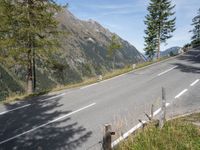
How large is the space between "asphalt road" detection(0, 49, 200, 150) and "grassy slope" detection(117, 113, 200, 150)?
628 mm

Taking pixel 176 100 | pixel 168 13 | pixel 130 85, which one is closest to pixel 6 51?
pixel 130 85

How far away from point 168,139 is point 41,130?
471 centimetres

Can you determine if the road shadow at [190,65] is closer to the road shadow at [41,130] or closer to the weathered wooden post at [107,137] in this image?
the road shadow at [41,130]

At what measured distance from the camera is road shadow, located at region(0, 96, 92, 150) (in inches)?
365

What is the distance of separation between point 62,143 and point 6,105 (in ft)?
23.9

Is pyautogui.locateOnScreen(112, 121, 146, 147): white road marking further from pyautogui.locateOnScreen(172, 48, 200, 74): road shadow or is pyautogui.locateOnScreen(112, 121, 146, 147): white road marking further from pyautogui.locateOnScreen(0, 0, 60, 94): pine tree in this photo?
pyautogui.locateOnScreen(172, 48, 200, 74): road shadow

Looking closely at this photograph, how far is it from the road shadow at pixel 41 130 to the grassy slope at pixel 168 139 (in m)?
1.89

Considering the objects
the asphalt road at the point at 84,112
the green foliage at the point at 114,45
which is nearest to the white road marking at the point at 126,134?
the asphalt road at the point at 84,112

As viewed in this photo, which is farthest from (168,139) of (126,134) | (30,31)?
(30,31)

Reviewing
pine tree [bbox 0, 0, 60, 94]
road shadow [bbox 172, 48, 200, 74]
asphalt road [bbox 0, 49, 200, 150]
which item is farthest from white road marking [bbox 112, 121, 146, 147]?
road shadow [bbox 172, 48, 200, 74]

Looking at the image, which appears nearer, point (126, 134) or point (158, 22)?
point (126, 134)

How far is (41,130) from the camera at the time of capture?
10789 millimetres

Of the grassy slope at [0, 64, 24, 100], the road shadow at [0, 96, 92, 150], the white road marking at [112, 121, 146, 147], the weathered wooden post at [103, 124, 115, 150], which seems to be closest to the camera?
the weathered wooden post at [103, 124, 115, 150]

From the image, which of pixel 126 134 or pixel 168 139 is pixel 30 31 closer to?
pixel 126 134
